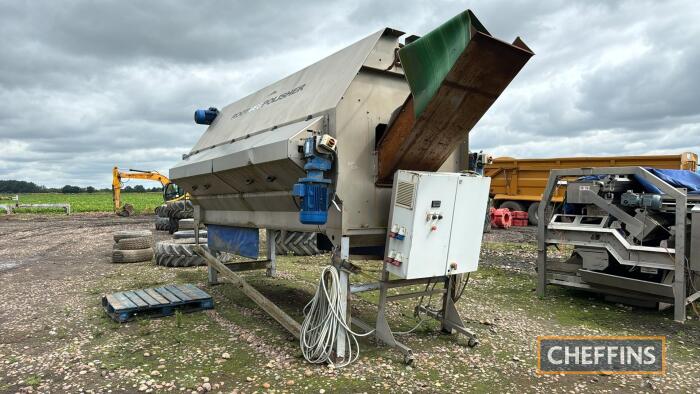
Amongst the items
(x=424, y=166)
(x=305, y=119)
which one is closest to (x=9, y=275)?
(x=305, y=119)

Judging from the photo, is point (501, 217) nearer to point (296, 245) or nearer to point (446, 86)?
point (296, 245)

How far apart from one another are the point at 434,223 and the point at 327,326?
→ 4.88 ft

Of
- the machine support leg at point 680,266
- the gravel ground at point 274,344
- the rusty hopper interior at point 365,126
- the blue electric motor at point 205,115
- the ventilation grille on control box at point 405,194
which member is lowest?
the gravel ground at point 274,344

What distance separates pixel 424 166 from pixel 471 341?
202 centimetres

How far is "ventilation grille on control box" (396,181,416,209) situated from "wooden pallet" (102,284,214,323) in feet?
12.0

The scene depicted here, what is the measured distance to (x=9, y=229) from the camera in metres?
20.1

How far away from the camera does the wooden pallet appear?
6.11 metres

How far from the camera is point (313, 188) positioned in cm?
452

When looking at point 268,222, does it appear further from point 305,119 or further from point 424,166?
point 424,166

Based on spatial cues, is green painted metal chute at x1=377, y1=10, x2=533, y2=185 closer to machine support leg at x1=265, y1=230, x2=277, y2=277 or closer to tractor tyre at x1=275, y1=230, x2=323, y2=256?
machine support leg at x1=265, y1=230, x2=277, y2=277

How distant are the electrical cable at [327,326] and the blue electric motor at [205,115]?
5.33 m

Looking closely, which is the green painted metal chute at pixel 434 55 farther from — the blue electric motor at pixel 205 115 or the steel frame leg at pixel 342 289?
the blue electric motor at pixel 205 115

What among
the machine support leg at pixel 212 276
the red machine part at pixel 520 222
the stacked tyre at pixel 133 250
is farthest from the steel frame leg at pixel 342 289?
the red machine part at pixel 520 222

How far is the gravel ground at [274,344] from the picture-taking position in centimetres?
415
